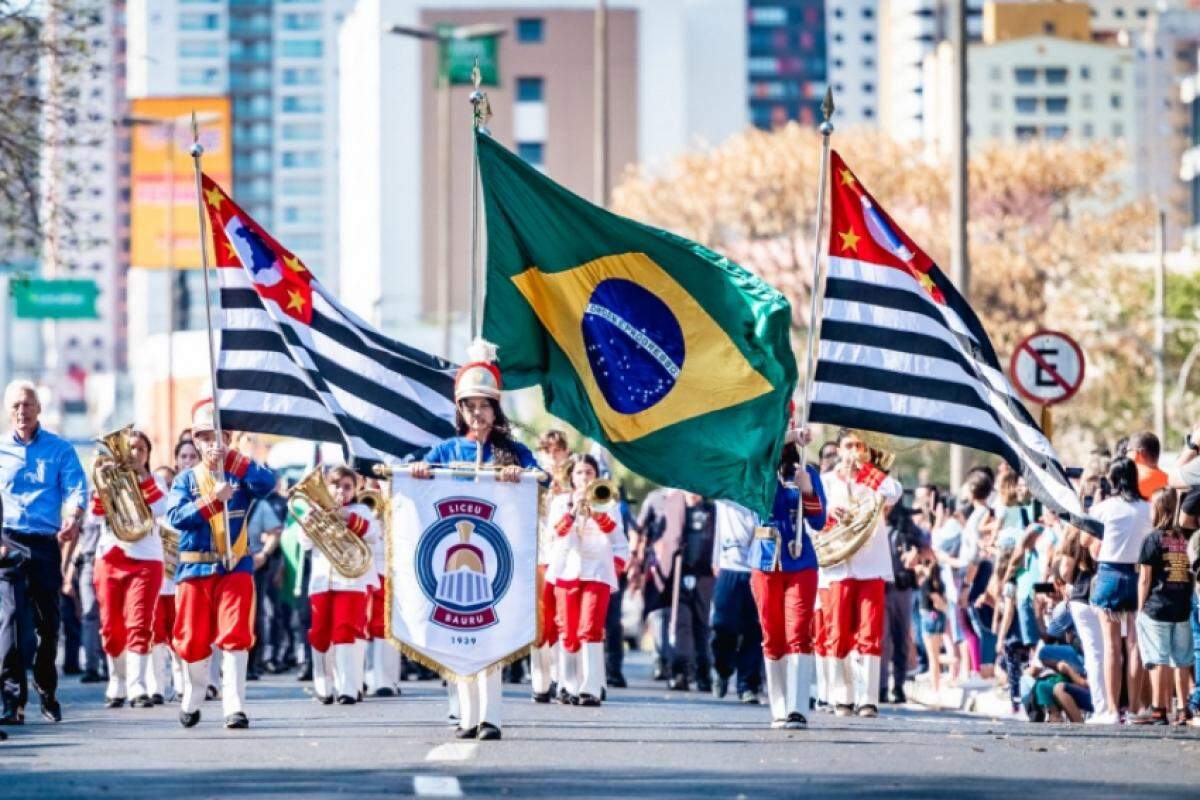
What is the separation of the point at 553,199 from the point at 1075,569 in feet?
15.3

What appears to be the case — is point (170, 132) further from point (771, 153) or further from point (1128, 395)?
point (1128, 395)

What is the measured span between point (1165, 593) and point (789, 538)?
2.50 m

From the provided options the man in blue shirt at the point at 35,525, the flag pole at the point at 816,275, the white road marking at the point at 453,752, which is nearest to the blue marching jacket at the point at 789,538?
the flag pole at the point at 816,275

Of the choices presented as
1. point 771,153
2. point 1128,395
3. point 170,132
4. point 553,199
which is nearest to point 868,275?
point 553,199

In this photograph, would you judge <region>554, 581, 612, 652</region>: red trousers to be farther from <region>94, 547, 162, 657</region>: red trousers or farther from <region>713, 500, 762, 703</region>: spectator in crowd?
<region>94, 547, 162, 657</region>: red trousers

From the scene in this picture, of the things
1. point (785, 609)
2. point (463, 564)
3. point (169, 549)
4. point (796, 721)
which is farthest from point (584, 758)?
point (169, 549)

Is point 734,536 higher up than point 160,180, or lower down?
lower down

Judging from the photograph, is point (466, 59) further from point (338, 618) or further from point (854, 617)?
point (854, 617)

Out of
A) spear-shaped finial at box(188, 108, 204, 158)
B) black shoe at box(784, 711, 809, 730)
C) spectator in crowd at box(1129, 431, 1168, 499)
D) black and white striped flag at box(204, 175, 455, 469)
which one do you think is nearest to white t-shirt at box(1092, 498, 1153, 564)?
spectator in crowd at box(1129, 431, 1168, 499)

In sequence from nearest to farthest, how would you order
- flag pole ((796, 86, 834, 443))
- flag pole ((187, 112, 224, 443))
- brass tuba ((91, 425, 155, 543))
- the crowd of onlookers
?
flag pole ((796, 86, 834, 443)) < flag pole ((187, 112, 224, 443)) < the crowd of onlookers < brass tuba ((91, 425, 155, 543))

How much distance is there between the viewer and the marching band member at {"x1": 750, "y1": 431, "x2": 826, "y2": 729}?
54.6 feet

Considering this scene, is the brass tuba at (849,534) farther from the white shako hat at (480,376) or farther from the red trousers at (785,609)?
the white shako hat at (480,376)

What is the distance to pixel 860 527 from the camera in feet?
60.4

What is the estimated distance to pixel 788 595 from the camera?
16.9m
